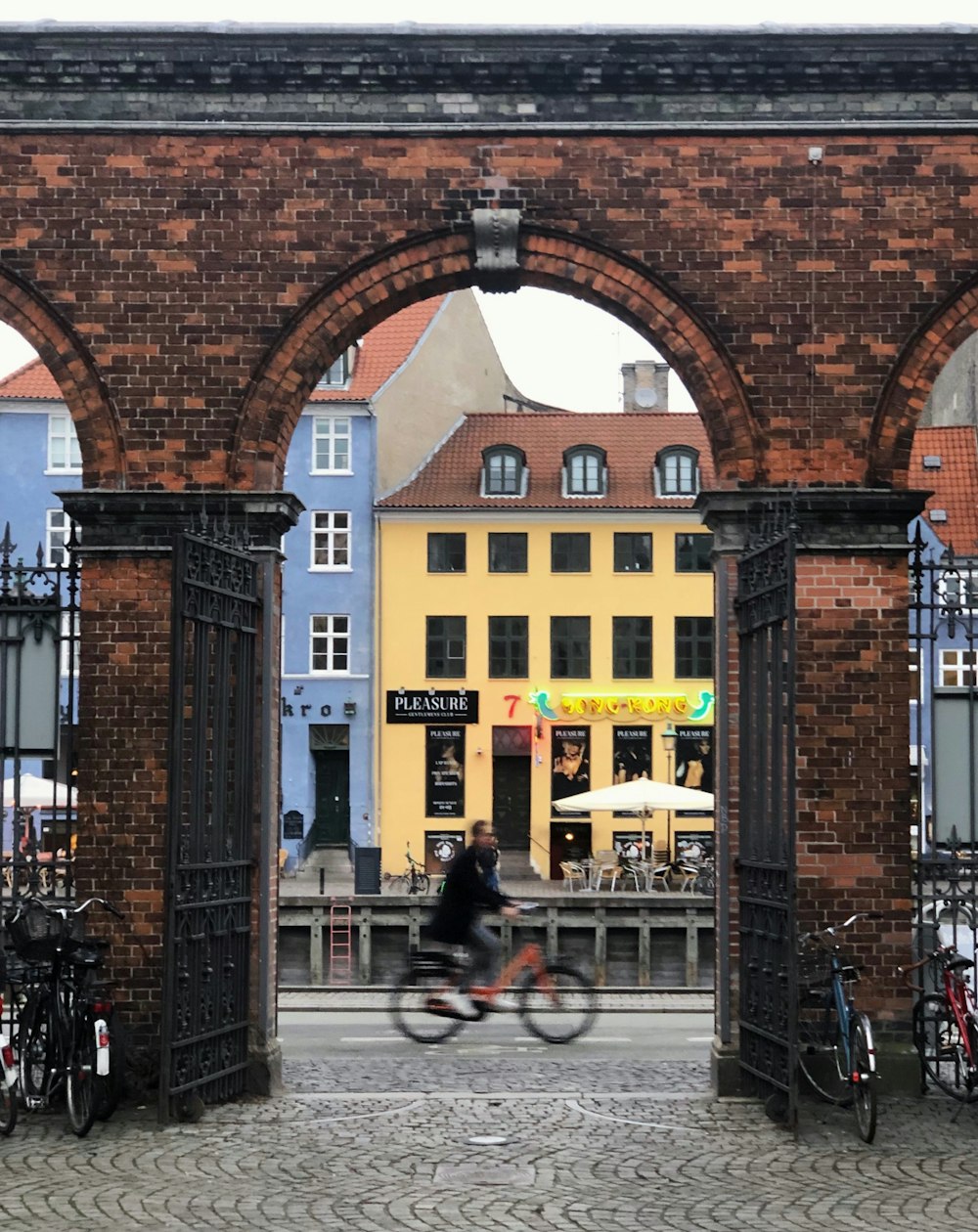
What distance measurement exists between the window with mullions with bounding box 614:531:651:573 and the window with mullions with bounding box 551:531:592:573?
0.64m

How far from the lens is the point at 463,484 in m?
45.5

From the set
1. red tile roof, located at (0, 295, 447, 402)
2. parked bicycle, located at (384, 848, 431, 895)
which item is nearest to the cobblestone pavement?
parked bicycle, located at (384, 848, 431, 895)

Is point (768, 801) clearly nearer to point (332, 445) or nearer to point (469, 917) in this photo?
point (469, 917)

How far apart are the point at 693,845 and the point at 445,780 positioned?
6.37m

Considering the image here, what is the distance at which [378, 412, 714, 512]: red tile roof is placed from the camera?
148ft

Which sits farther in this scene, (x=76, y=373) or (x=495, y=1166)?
(x=76, y=373)

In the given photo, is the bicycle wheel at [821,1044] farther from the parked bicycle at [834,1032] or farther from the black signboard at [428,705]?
the black signboard at [428,705]

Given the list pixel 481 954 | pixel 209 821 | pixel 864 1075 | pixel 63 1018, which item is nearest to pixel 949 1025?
pixel 864 1075

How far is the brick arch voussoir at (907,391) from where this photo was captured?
12.3 meters

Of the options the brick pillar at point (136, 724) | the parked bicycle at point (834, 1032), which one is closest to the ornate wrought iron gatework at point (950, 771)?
the parked bicycle at point (834, 1032)

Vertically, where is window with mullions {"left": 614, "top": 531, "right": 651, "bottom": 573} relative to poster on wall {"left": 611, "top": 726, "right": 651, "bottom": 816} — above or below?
above

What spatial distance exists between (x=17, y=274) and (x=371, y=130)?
2.37m

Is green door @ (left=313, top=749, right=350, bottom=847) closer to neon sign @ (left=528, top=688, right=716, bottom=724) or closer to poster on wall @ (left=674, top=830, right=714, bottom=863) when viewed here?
neon sign @ (left=528, top=688, right=716, bottom=724)

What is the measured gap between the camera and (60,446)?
44562mm
